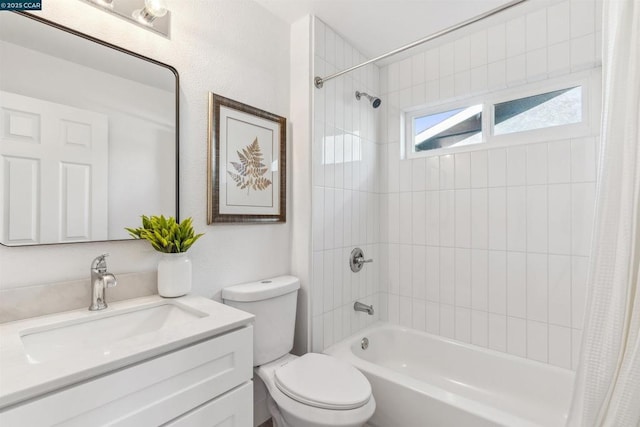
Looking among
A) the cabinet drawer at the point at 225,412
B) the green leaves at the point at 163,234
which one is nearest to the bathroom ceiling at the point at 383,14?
the green leaves at the point at 163,234

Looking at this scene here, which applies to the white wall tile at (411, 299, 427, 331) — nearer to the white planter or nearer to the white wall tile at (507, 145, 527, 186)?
the white wall tile at (507, 145, 527, 186)

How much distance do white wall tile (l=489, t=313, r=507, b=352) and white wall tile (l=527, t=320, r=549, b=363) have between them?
0.41ft

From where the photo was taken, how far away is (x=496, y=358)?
1892mm

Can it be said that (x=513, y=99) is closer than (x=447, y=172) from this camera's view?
Yes

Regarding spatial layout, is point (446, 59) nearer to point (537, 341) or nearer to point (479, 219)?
point (479, 219)

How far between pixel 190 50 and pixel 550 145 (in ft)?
6.48

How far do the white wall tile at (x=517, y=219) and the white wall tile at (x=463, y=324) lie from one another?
1.69ft

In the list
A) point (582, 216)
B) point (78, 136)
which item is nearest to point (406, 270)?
point (582, 216)

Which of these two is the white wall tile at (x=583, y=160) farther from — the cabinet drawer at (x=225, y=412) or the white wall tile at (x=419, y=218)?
the cabinet drawer at (x=225, y=412)

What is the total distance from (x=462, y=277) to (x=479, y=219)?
402 millimetres

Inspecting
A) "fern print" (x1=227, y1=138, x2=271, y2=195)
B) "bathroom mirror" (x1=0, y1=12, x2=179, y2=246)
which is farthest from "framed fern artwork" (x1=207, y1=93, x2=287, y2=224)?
"bathroom mirror" (x1=0, y1=12, x2=179, y2=246)

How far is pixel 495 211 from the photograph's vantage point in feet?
6.39

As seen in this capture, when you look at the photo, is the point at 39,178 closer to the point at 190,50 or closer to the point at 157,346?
the point at 157,346

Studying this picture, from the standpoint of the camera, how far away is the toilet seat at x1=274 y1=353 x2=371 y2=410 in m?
1.28
